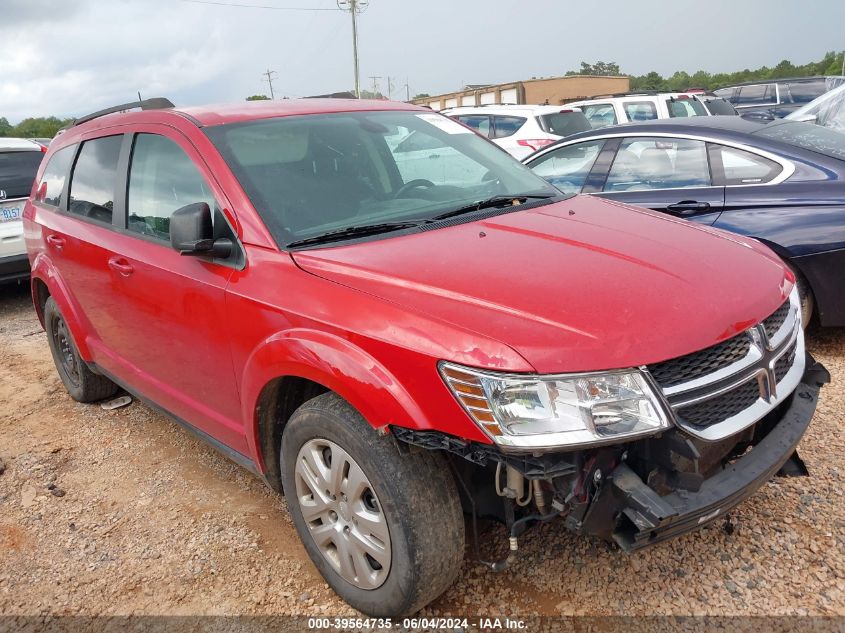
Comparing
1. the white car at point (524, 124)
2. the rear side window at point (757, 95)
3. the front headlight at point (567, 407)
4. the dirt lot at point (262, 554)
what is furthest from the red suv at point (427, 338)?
the rear side window at point (757, 95)

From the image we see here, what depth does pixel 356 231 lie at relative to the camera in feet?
8.44

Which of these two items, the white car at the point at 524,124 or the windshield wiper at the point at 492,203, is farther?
the white car at the point at 524,124

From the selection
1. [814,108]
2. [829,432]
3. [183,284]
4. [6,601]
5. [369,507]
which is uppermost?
[814,108]

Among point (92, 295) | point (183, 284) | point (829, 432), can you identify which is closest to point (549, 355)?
point (183, 284)

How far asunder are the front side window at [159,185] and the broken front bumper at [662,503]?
1.86 m

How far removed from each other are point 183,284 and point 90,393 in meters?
2.19

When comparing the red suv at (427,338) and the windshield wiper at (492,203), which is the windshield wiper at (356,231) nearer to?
the red suv at (427,338)

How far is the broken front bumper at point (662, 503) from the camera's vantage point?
1.86 m

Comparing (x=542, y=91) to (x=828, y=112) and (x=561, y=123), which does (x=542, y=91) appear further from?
(x=828, y=112)

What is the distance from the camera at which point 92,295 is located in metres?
3.74

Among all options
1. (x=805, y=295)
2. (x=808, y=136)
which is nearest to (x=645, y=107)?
(x=808, y=136)

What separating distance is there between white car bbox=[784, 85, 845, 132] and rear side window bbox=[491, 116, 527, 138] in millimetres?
3785

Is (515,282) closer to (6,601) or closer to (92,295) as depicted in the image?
(6,601)

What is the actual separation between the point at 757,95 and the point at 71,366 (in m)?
16.8
